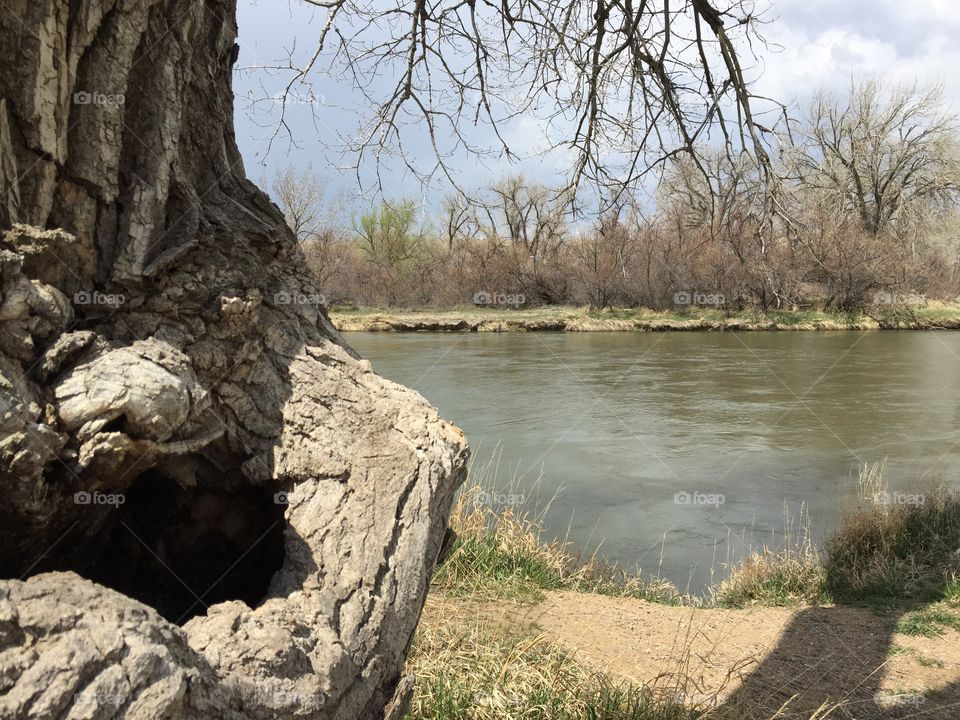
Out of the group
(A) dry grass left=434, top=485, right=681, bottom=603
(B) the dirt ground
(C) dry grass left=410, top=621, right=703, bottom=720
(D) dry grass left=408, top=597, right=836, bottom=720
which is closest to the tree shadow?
(B) the dirt ground

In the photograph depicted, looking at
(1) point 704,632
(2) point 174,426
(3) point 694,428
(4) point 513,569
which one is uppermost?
(2) point 174,426

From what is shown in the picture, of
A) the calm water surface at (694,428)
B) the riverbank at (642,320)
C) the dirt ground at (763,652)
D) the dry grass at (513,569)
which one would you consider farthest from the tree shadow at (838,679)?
the riverbank at (642,320)

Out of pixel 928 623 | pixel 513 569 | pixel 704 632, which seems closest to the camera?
pixel 704 632

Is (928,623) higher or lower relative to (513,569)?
lower

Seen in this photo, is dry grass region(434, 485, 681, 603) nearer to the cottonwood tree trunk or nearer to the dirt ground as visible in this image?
the dirt ground

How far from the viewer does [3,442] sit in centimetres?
188

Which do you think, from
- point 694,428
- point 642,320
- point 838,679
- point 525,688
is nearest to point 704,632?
point 838,679

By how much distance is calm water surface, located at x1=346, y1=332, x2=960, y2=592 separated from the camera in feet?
28.7

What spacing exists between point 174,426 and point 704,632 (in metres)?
4.04

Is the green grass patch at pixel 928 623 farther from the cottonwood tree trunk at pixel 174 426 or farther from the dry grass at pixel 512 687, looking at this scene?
the cottonwood tree trunk at pixel 174 426

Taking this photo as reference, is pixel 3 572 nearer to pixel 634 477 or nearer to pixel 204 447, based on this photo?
pixel 204 447

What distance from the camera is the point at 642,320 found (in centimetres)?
3047

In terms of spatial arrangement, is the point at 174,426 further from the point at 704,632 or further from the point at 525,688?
the point at 704,632

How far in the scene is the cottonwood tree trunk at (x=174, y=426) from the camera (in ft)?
5.96
